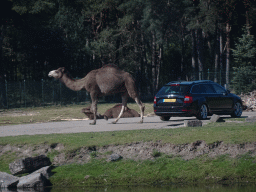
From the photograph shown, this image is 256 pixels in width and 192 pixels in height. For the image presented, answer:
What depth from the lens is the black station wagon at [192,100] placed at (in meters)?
18.3

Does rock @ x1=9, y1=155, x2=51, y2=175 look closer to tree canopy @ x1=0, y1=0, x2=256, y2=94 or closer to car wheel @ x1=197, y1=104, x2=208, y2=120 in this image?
car wheel @ x1=197, y1=104, x2=208, y2=120

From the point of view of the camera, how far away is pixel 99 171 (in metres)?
10.2

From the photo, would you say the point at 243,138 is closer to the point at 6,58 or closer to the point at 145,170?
the point at 145,170

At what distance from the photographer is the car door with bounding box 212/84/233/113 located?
19.7 m

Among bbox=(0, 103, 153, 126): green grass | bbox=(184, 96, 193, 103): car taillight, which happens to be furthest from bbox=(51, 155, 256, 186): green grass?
bbox=(0, 103, 153, 126): green grass

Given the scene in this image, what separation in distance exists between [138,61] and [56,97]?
12427 mm

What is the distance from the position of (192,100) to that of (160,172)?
8706 mm

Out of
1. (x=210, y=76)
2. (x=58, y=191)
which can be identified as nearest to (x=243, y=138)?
(x=58, y=191)

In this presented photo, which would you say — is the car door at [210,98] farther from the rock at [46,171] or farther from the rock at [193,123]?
the rock at [46,171]

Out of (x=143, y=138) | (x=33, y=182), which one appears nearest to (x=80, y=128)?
(x=143, y=138)

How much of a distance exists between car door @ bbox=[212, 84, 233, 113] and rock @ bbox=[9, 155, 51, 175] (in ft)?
35.0

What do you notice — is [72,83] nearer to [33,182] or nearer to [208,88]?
[208,88]

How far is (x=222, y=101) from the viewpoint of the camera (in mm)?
19875

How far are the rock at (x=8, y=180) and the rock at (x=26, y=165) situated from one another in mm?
313
